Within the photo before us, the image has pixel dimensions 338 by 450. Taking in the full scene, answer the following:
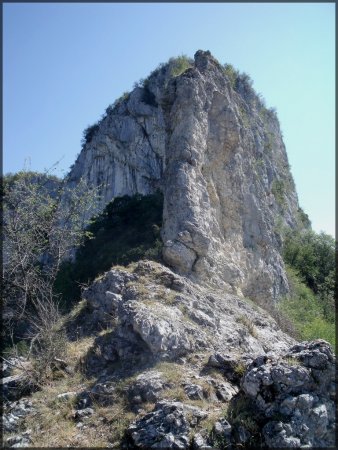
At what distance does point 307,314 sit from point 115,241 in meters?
10.9

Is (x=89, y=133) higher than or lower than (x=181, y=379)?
higher

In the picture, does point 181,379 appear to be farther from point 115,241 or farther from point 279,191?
point 279,191

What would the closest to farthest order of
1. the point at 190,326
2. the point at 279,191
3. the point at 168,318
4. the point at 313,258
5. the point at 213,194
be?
the point at 168,318 < the point at 190,326 < the point at 213,194 < the point at 313,258 < the point at 279,191

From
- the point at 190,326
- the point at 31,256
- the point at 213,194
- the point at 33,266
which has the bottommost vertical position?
the point at 190,326

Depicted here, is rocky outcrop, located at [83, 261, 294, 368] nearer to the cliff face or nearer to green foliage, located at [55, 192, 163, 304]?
the cliff face

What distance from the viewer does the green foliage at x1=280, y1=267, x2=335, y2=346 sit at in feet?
53.2

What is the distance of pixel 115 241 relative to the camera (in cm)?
2406

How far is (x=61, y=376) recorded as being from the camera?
30.2 feet

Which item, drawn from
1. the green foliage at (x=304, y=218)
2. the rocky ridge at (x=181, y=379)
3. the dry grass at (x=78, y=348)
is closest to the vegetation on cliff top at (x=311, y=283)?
the rocky ridge at (x=181, y=379)

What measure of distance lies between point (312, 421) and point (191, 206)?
8721 mm

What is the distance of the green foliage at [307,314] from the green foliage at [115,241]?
617cm

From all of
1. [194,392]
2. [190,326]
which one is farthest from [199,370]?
[190,326]

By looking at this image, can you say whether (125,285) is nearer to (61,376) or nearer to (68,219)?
(61,376)

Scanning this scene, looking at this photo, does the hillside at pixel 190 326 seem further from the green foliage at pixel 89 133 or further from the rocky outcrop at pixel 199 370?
the green foliage at pixel 89 133
